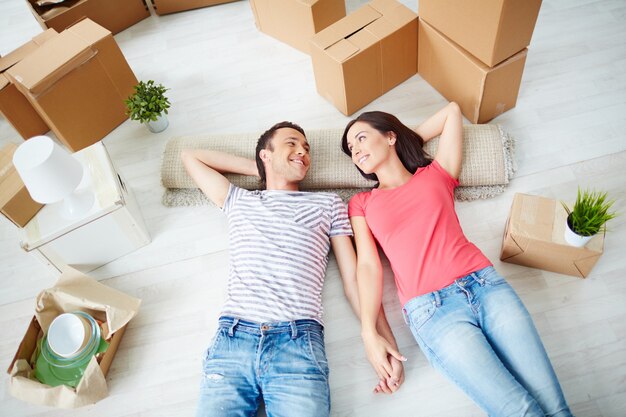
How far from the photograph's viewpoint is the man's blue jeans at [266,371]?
1275 mm

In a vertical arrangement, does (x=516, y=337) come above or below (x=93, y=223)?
below

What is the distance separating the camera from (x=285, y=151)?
1613 mm

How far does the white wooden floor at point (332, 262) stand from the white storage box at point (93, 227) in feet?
0.36

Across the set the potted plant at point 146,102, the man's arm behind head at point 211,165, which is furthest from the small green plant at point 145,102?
the man's arm behind head at point 211,165

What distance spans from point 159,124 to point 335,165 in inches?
36.6

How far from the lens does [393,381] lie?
140 centimetres

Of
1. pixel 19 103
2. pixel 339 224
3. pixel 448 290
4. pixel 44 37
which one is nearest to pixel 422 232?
pixel 448 290

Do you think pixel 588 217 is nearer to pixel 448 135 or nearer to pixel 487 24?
pixel 448 135

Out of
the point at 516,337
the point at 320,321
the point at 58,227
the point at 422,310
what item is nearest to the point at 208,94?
the point at 58,227

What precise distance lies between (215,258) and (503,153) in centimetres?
120

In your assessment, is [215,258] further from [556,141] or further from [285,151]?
[556,141]

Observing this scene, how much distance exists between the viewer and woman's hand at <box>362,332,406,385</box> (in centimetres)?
140

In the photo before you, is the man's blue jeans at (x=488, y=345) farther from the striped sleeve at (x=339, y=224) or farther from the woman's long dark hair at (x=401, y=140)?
the woman's long dark hair at (x=401, y=140)

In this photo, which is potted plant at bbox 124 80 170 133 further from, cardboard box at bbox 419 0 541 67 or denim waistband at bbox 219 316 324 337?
cardboard box at bbox 419 0 541 67
